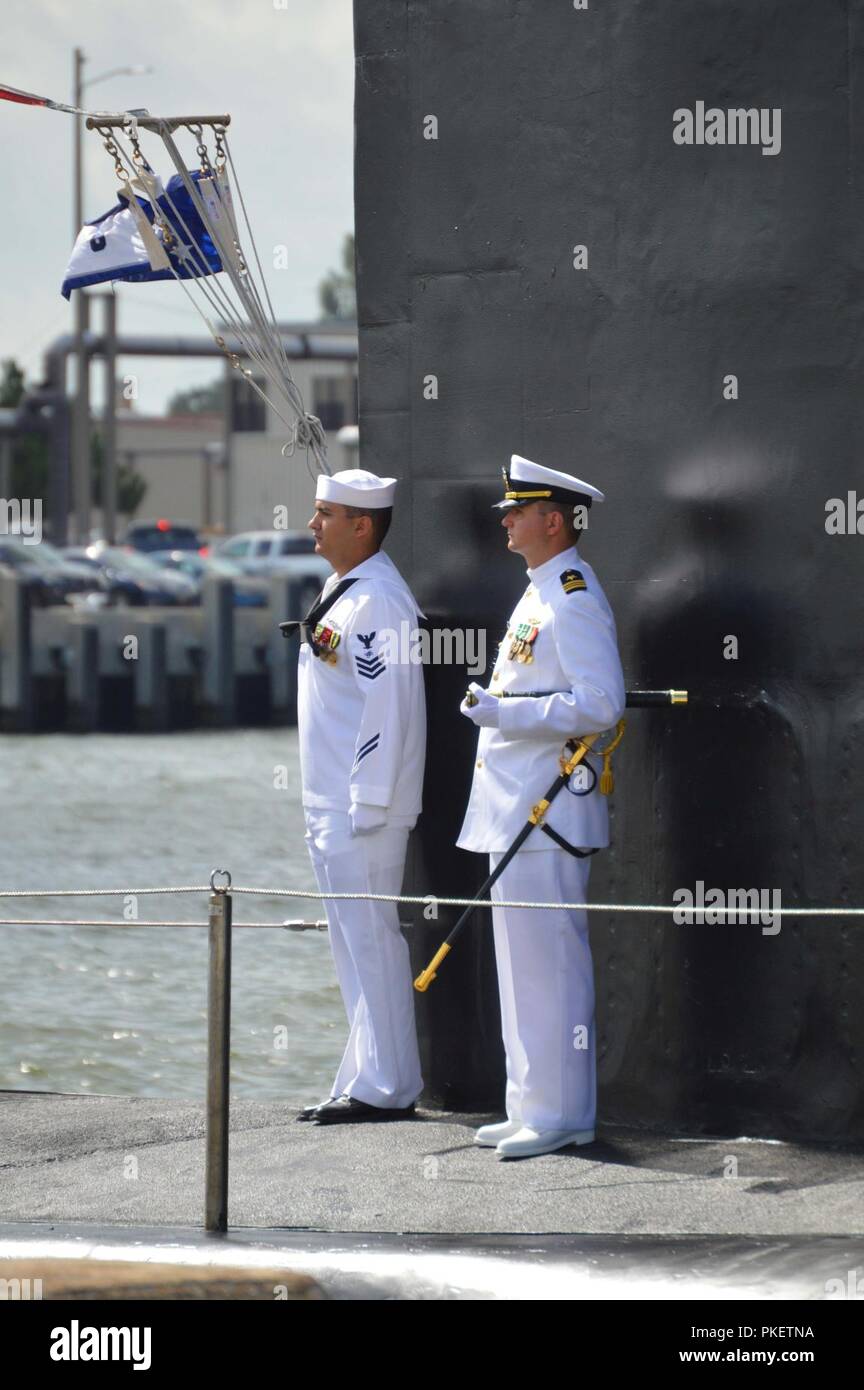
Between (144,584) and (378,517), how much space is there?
3030cm

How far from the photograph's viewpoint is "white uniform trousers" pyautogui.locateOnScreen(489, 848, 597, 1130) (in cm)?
555

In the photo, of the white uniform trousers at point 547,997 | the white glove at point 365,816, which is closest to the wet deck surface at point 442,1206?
the white uniform trousers at point 547,997

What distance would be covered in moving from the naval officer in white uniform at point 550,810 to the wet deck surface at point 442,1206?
185 millimetres

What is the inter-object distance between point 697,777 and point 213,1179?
1.72 meters

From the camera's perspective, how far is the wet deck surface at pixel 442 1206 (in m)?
4.28

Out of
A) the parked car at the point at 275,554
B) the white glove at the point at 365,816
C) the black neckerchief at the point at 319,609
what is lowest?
the white glove at the point at 365,816

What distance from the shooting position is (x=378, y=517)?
6219mm

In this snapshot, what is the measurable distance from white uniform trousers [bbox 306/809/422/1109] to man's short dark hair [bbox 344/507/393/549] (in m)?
0.82

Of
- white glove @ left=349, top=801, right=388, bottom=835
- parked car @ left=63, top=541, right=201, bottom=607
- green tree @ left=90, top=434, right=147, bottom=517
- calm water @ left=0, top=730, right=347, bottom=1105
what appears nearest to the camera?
white glove @ left=349, top=801, right=388, bottom=835

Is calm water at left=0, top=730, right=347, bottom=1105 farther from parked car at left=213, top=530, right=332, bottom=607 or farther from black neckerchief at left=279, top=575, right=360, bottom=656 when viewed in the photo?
parked car at left=213, top=530, right=332, bottom=607

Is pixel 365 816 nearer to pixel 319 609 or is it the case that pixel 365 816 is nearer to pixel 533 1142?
pixel 319 609

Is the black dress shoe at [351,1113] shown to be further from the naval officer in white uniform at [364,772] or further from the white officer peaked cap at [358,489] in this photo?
the white officer peaked cap at [358,489]

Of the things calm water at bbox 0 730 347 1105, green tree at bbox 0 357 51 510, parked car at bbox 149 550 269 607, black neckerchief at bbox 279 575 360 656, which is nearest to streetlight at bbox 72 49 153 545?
parked car at bbox 149 550 269 607

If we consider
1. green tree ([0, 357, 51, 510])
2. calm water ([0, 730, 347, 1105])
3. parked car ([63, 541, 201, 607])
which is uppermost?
green tree ([0, 357, 51, 510])
